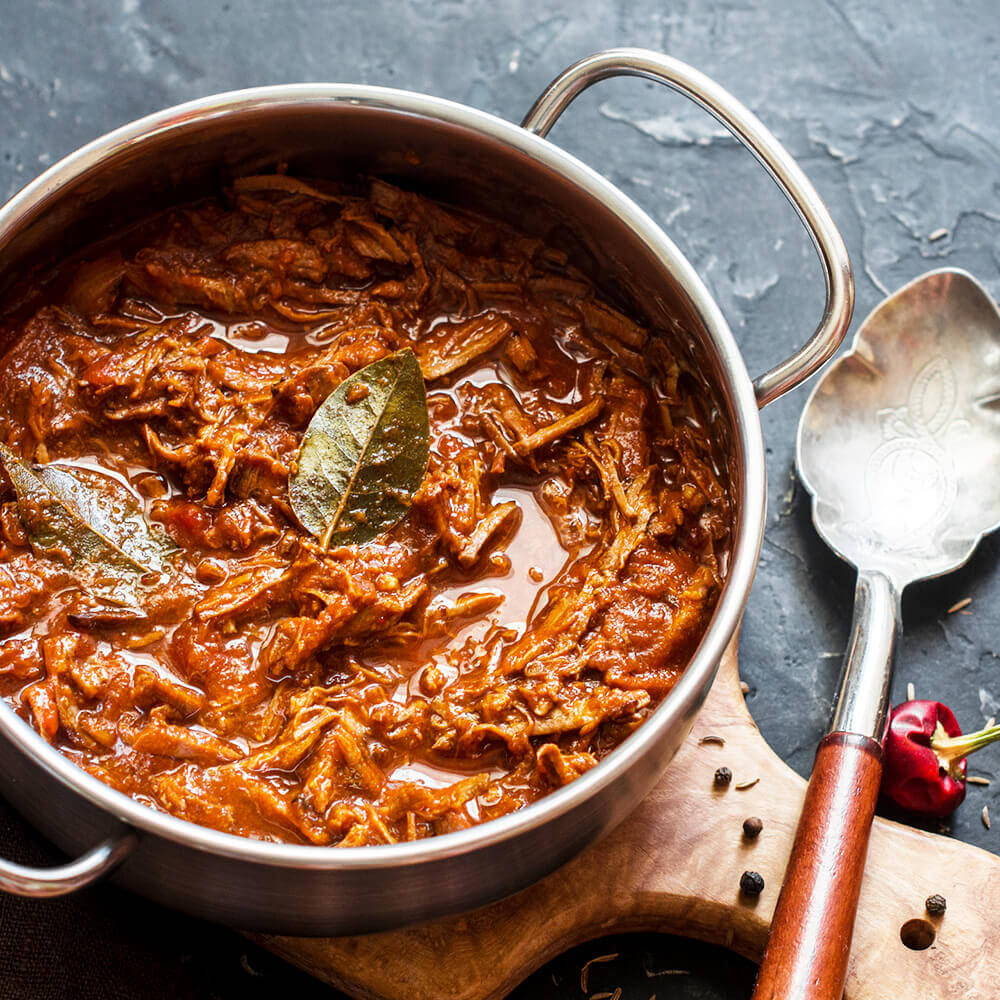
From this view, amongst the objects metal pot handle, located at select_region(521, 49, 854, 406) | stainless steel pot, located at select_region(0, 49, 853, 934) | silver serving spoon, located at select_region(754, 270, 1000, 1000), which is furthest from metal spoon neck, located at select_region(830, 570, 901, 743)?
metal pot handle, located at select_region(521, 49, 854, 406)

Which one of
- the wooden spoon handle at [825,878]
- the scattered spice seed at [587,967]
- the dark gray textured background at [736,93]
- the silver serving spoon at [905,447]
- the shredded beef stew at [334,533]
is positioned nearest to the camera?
the wooden spoon handle at [825,878]

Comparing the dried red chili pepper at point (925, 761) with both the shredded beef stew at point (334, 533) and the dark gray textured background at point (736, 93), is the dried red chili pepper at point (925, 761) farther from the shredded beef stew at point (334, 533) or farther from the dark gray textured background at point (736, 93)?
the shredded beef stew at point (334, 533)

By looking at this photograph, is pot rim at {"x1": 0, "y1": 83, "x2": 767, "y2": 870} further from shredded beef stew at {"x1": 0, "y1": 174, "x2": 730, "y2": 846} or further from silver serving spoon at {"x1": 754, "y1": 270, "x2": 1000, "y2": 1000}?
silver serving spoon at {"x1": 754, "y1": 270, "x2": 1000, "y2": 1000}

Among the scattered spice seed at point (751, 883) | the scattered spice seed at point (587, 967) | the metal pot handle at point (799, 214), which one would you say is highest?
the metal pot handle at point (799, 214)

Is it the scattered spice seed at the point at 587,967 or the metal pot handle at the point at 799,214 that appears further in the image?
the scattered spice seed at the point at 587,967

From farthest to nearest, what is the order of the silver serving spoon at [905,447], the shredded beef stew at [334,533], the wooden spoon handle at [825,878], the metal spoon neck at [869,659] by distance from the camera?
the silver serving spoon at [905,447] < the metal spoon neck at [869,659] < the shredded beef stew at [334,533] < the wooden spoon handle at [825,878]

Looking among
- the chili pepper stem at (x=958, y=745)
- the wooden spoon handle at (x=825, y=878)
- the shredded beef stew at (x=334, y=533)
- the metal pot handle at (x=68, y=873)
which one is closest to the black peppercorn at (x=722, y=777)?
the wooden spoon handle at (x=825, y=878)
